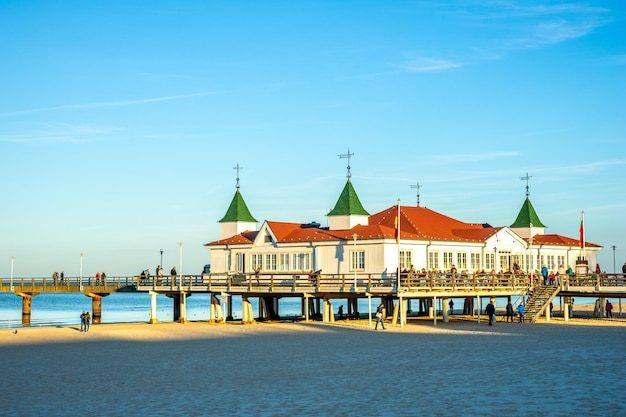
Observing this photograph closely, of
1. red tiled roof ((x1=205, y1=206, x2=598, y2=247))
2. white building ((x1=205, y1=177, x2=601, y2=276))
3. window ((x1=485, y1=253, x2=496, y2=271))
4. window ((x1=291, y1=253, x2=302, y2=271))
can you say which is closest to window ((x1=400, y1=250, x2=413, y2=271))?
white building ((x1=205, y1=177, x2=601, y2=276))

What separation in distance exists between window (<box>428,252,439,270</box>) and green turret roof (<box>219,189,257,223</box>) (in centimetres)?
1412

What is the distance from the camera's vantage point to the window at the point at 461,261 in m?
58.7

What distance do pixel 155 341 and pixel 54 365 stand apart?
34.8 ft

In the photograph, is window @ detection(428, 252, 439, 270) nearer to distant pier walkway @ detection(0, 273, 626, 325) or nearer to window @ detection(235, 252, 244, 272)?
distant pier walkway @ detection(0, 273, 626, 325)

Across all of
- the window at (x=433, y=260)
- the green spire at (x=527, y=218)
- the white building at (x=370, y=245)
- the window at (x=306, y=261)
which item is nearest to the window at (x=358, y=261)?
the white building at (x=370, y=245)

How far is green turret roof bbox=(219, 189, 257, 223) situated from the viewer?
212 ft

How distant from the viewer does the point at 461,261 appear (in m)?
58.9

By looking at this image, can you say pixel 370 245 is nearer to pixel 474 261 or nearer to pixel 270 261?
pixel 270 261

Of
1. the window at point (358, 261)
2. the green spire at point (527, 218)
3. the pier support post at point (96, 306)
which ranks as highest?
the green spire at point (527, 218)

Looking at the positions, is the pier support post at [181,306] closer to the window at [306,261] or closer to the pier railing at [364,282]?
the pier railing at [364,282]

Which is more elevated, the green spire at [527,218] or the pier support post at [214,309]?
the green spire at [527,218]

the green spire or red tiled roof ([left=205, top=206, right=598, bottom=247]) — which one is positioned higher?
the green spire

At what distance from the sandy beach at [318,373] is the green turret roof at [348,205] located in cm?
1366

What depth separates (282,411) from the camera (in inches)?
842
